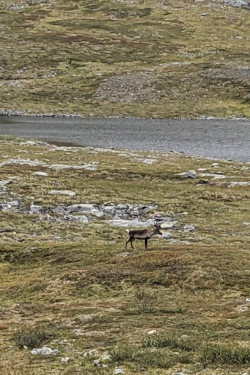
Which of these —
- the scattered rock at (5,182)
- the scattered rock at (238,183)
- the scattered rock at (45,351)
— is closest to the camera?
the scattered rock at (45,351)

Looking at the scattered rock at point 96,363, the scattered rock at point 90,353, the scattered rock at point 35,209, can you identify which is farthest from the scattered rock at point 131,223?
the scattered rock at point 96,363

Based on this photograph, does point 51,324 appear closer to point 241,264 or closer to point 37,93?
point 241,264

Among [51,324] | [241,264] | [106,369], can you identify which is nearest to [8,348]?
[51,324]

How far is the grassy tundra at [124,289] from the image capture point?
47.0 feet

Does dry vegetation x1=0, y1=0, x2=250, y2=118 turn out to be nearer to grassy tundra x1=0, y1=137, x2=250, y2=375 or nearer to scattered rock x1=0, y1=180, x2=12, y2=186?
scattered rock x1=0, y1=180, x2=12, y2=186

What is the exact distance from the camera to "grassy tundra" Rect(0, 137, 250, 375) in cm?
1433

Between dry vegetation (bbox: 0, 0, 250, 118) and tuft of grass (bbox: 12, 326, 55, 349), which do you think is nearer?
tuft of grass (bbox: 12, 326, 55, 349)

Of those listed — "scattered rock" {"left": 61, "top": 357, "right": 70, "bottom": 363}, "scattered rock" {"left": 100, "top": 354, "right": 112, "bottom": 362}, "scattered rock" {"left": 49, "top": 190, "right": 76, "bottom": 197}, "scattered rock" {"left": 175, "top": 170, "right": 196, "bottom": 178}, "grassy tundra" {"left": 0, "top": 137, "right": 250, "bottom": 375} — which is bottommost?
"scattered rock" {"left": 175, "top": 170, "right": 196, "bottom": 178}

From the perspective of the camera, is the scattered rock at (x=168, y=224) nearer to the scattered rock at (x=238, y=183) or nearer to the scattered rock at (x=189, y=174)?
the scattered rock at (x=238, y=183)

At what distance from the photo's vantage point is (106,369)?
44.5 ft

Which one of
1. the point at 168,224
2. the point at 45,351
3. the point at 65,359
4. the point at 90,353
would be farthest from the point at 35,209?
the point at 65,359

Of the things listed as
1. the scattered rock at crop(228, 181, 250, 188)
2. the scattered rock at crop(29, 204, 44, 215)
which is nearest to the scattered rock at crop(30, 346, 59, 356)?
the scattered rock at crop(29, 204, 44, 215)

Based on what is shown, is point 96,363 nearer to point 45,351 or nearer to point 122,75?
point 45,351

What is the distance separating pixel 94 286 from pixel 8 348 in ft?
22.4
